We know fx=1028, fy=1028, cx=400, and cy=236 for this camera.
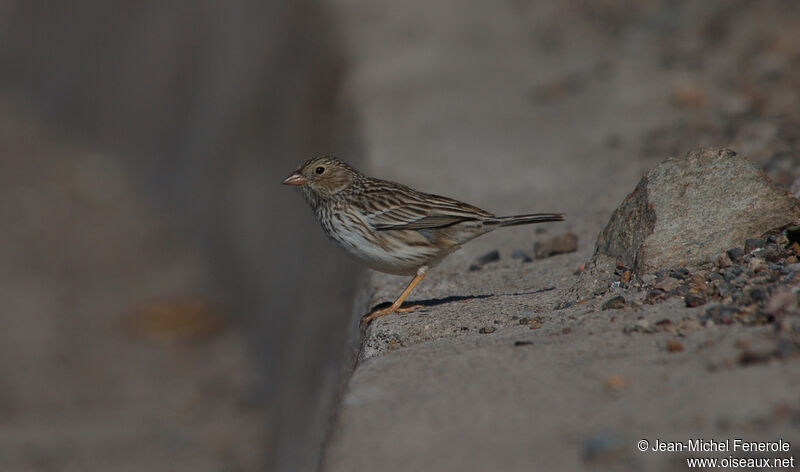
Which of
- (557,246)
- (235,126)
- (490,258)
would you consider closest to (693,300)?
(557,246)

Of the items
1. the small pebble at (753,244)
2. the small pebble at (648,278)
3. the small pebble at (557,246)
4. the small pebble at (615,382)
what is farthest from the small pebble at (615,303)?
the small pebble at (557,246)

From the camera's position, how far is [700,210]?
582 cm

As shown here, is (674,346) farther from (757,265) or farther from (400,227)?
(400,227)

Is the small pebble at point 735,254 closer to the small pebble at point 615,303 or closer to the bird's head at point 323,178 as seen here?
the small pebble at point 615,303

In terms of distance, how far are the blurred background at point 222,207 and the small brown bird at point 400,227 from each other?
43.7 inches

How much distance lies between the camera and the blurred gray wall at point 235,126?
936cm

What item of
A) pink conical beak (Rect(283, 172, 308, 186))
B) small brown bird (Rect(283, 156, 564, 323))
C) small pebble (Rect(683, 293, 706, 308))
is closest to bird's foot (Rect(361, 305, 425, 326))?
small brown bird (Rect(283, 156, 564, 323))

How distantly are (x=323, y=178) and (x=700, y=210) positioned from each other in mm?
2472

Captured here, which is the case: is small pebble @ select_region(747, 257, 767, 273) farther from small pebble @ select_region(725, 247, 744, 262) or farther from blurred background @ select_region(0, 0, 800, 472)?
blurred background @ select_region(0, 0, 800, 472)

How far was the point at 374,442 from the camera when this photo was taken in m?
4.04

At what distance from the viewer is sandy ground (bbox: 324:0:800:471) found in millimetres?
3865

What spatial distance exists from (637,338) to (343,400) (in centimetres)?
139

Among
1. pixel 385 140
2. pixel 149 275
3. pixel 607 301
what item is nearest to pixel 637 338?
pixel 607 301

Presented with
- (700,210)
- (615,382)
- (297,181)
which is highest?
(297,181)
